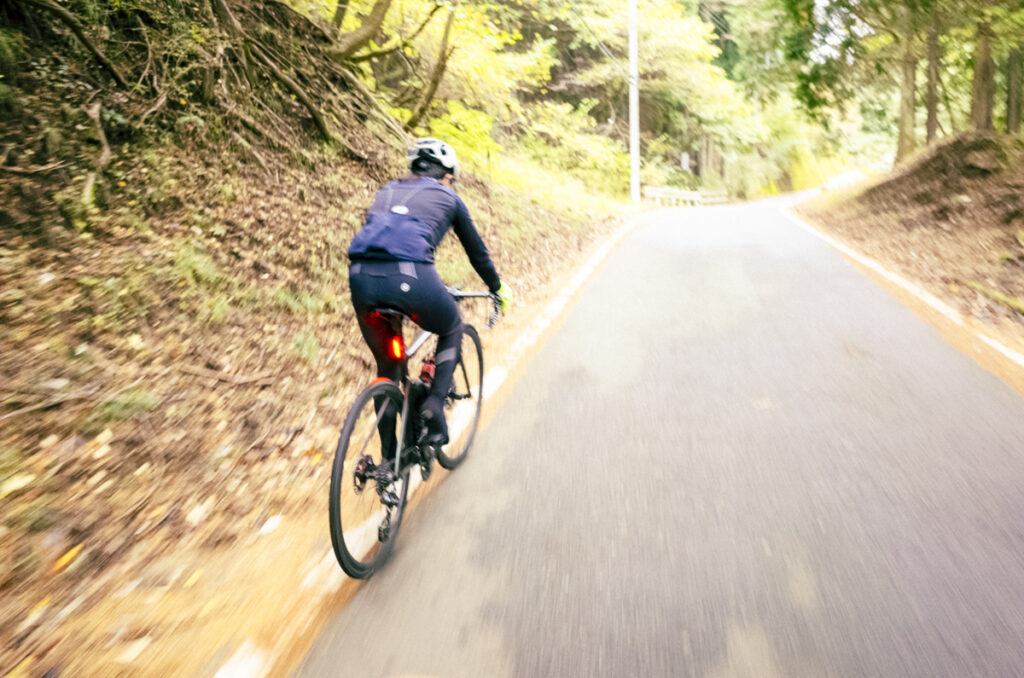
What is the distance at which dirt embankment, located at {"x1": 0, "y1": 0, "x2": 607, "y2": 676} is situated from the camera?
2879 mm

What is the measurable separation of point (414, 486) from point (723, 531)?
183 centimetres

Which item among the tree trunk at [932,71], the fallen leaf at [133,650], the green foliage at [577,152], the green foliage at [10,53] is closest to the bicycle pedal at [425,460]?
the fallen leaf at [133,650]

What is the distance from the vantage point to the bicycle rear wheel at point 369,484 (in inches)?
105

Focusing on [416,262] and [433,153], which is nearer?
[416,262]

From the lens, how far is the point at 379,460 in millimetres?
3055

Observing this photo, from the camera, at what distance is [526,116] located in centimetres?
1916

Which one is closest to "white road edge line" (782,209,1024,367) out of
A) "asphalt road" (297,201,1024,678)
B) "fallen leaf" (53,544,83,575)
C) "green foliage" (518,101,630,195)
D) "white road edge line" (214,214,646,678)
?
"asphalt road" (297,201,1024,678)

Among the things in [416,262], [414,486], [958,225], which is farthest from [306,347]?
[958,225]

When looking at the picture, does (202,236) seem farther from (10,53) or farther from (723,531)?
(723,531)

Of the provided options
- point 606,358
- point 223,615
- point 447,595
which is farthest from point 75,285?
point 606,358

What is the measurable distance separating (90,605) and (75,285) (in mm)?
2686

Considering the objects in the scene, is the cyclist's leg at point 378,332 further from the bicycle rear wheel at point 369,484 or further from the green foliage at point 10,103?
the green foliage at point 10,103

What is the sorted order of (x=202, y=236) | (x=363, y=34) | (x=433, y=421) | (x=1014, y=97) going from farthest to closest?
(x=1014, y=97) < (x=363, y=34) < (x=202, y=236) < (x=433, y=421)

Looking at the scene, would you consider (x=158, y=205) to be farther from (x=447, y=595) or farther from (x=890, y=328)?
(x=890, y=328)
